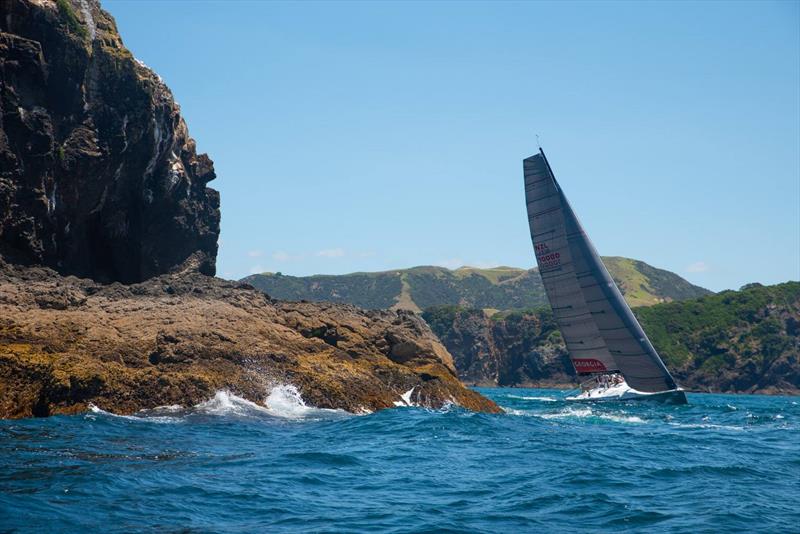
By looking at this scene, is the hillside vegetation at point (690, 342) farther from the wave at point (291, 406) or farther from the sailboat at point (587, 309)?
the wave at point (291, 406)

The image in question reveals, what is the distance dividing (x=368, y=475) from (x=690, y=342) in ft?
348

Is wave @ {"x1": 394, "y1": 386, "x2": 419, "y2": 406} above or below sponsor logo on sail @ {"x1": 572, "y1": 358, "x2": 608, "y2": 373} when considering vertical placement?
below

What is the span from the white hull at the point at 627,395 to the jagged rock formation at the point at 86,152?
24.8m

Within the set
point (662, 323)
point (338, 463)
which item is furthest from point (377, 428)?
point (662, 323)

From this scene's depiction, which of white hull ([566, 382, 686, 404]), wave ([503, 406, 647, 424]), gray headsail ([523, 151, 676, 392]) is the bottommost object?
wave ([503, 406, 647, 424])

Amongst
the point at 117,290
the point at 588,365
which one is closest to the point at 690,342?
the point at 588,365

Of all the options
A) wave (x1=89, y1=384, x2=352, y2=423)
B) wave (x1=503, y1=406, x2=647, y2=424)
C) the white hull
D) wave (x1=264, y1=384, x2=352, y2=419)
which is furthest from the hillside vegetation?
wave (x1=264, y1=384, x2=352, y2=419)

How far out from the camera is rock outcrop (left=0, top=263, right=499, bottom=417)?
23.2 m

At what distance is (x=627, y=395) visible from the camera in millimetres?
47375

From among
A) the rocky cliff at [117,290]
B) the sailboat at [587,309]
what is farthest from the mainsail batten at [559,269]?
the rocky cliff at [117,290]

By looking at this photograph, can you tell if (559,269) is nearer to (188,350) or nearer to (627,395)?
(627,395)

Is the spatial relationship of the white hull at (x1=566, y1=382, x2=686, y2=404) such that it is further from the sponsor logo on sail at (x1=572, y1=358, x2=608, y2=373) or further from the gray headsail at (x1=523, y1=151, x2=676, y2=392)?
the sponsor logo on sail at (x1=572, y1=358, x2=608, y2=373)

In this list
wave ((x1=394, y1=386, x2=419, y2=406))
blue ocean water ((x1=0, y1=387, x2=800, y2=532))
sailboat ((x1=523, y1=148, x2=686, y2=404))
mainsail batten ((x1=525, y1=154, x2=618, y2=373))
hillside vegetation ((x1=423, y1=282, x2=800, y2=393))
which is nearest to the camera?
blue ocean water ((x1=0, y1=387, x2=800, y2=532))

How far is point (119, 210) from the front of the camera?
40.3 m
